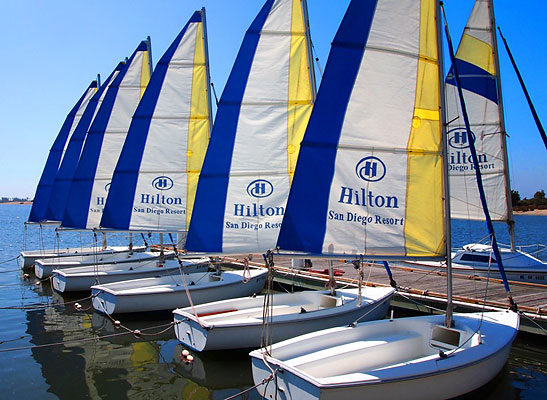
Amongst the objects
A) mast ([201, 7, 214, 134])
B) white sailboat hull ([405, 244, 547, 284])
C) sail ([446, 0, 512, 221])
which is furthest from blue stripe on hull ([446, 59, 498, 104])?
mast ([201, 7, 214, 134])

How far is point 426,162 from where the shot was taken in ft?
25.3

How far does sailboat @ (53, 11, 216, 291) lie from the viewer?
14.1m

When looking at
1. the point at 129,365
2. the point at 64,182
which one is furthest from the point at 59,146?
the point at 129,365

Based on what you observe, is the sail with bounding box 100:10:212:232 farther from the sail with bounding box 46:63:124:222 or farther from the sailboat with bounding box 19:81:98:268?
the sailboat with bounding box 19:81:98:268

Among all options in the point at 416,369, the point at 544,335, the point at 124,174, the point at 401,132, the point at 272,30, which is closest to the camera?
the point at 416,369

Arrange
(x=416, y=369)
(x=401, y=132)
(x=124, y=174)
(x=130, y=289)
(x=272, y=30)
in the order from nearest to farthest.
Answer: (x=416, y=369) < (x=401, y=132) < (x=272, y=30) < (x=130, y=289) < (x=124, y=174)

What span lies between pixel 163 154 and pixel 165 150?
0.14 metres

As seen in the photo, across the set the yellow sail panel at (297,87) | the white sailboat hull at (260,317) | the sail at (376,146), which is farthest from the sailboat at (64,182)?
the sail at (376,146)

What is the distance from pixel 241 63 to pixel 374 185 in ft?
17.8

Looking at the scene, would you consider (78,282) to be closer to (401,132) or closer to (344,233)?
(344,233)

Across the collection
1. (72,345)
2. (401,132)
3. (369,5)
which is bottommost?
(72,345)

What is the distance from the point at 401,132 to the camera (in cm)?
782

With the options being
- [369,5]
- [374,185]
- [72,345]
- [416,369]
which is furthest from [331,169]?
[72,345]

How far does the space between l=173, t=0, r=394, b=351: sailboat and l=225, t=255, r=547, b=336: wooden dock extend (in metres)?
1.18
